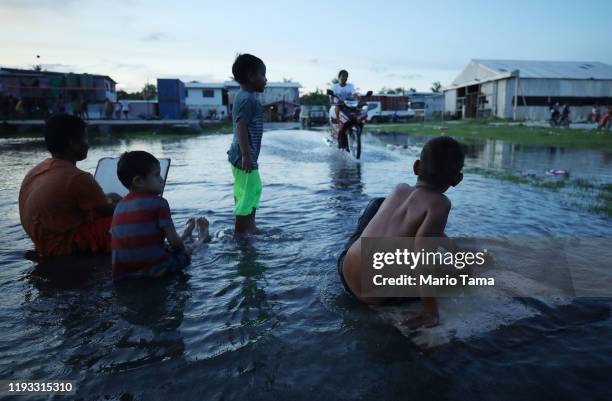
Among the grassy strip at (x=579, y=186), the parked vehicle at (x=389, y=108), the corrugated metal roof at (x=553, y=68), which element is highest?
the corrugated metal roof at (x=553, y=68)

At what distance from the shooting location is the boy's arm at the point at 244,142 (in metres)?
4.05

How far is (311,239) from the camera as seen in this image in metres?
4.12

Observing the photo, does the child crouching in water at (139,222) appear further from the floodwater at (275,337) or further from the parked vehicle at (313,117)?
the parked vehicle at (313,117)

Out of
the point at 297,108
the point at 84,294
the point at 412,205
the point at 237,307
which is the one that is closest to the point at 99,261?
the point at 84,294

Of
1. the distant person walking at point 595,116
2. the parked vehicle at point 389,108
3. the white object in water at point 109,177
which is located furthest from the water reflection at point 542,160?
the parked vehicle at point 389,108

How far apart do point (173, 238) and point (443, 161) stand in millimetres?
1911

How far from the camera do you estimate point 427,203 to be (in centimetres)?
219

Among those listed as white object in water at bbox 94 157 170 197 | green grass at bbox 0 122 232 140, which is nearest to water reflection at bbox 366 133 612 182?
white object in water at bbox 94 157 170 197

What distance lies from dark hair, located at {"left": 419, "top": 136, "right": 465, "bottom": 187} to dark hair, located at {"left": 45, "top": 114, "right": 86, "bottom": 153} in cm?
271

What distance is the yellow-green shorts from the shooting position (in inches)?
164

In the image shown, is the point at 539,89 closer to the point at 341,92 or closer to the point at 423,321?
the point at 341,92

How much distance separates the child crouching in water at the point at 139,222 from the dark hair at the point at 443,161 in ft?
5.90

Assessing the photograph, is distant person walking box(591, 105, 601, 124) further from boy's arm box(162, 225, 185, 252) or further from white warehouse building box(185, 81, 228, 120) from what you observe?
white warehouse building box(185, 81, 228, 120)

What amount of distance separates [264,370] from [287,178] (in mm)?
6264
